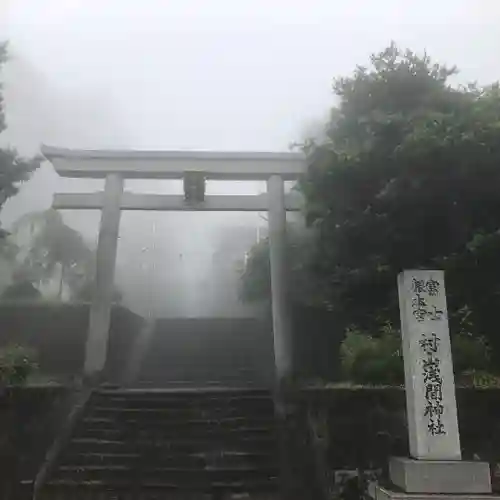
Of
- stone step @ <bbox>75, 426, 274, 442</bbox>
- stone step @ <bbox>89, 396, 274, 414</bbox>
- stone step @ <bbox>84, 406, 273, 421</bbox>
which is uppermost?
stone step @ <bbox>89, 396, 274, 414</bbox>

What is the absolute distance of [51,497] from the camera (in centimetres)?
598

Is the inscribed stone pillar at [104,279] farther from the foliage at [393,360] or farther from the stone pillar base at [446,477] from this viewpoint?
the stone pillar base at [446,477]

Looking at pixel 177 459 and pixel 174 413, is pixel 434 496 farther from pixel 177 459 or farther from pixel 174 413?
pixel 174 413

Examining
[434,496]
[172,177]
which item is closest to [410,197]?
[434,496]

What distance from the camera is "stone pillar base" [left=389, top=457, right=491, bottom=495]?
5262 mm

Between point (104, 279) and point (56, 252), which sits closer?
point (104, 279)

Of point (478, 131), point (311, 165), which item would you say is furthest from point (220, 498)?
point (478, 131)

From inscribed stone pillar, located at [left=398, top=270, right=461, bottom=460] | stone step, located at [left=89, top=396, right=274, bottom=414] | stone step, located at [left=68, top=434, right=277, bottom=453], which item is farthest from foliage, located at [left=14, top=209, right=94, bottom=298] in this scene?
inscribed stone pillar, located at [left=398, top=270, right=461, bottom=460]

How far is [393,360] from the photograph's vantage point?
7637mm

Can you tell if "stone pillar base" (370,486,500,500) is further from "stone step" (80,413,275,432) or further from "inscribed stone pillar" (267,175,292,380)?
"inscribed stone pillar" (267,175,292,380)

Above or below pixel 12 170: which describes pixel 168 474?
below

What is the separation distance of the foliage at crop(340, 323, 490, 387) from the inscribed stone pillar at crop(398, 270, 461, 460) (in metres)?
1.76

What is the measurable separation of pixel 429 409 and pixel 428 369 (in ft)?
1.36

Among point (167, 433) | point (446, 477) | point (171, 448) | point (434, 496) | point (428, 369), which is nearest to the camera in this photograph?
point (434, 496)
